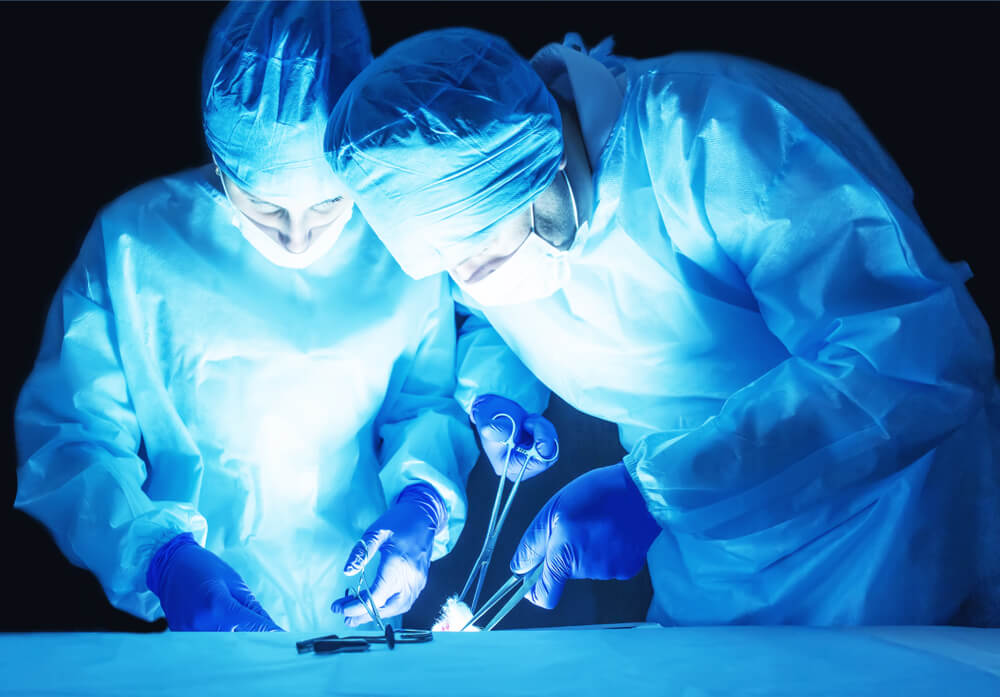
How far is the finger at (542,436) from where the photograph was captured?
1861 mm

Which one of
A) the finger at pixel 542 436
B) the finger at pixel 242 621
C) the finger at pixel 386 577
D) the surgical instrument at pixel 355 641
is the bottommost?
Result: the finger at pixel 386 577

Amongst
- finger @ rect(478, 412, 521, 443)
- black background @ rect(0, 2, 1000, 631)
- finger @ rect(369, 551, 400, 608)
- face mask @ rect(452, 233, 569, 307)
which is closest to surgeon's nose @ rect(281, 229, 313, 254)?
face mask @ rect(452, 233, 569, 307)

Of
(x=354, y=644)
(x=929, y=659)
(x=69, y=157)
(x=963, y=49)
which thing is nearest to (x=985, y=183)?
(x=963, y=49)

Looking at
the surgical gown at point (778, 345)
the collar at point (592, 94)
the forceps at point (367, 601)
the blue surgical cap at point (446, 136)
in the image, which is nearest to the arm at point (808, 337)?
the surgical gown at point (778, 345)

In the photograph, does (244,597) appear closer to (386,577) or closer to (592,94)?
(386,577)

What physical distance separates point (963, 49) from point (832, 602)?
5.11 feet

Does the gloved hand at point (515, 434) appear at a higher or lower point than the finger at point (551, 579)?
higher

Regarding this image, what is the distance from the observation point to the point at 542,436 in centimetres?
187

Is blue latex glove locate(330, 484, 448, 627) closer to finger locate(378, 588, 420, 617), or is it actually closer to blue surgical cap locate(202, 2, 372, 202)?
finger locate(378, 588, 420, 617)

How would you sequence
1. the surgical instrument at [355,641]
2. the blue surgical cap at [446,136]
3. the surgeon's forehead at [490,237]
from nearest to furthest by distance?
the surgical instrument at [355,641] → the blue surgical cap at [446,136] → the surgeon's forehead at [490,237]

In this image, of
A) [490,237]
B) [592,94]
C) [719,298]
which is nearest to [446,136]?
[490,237]

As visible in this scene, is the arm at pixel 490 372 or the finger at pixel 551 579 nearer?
the finger at pixel 551 579

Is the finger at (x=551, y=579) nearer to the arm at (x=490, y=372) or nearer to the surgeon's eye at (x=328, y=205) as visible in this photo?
the arm at (x=490, y=372)

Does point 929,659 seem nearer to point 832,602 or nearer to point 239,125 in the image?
point 832,602
